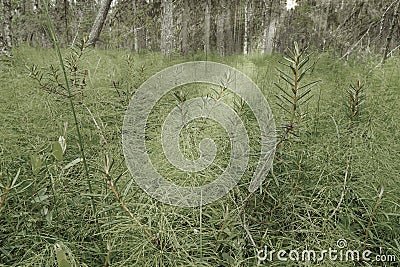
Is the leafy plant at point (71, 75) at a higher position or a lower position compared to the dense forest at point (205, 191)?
higher

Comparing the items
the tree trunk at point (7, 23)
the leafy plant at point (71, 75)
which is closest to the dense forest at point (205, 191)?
the leafy plant at point (71, 75)

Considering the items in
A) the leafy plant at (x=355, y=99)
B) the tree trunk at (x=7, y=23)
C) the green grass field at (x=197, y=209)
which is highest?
the tree trunk at (x=7, y=23)

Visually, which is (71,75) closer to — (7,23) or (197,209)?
(197,209)

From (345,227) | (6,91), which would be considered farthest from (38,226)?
(6,91)

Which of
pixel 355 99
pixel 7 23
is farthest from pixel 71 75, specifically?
pixel 7 23

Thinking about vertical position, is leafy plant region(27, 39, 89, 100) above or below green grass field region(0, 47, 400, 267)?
above

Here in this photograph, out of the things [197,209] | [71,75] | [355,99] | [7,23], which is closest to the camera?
[197,209]

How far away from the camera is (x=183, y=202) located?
111 centimetres

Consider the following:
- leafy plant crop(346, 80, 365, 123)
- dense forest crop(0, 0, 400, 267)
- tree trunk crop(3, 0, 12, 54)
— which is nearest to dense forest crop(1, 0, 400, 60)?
tree trunk crop(3, 0, 12, 54)

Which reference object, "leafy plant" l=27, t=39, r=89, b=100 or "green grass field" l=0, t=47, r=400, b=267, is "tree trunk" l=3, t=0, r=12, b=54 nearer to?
"leafy plant" l=27, t=39, r=89, b=100

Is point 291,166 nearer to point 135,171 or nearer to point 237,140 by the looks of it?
point 237,140

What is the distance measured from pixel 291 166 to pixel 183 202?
50cm

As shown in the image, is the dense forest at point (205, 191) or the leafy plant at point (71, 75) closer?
the dense forest at point (205, 191)

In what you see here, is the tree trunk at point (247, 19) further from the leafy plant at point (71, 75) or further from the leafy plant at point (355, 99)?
the leafy plant at point (355, 99)
